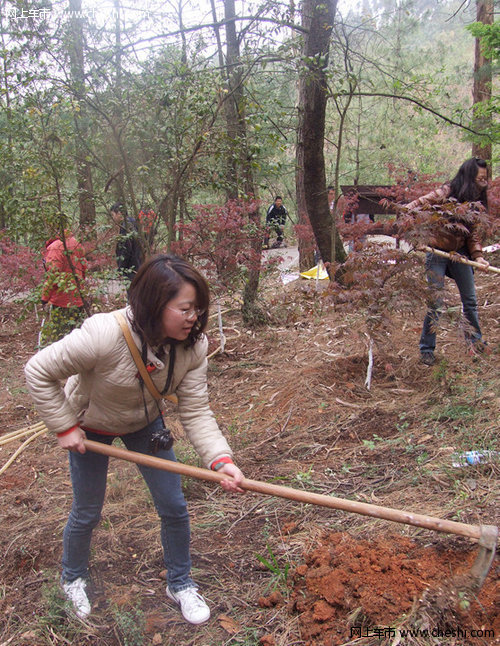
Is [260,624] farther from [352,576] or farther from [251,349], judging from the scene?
[251,349]

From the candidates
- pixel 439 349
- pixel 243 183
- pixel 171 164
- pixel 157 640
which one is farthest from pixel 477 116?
pixel 157 640

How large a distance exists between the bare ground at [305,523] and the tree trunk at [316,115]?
1.69m

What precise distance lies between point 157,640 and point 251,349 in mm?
4604

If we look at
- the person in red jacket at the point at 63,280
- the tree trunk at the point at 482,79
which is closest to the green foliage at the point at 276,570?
the person in red jacket at the point at 63,280

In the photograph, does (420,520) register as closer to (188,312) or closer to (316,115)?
(188,312)

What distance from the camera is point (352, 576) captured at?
95.9 inches

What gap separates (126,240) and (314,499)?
4382 mm

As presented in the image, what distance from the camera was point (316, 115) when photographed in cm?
604

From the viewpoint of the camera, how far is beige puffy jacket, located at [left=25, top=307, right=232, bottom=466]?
2.22 metres

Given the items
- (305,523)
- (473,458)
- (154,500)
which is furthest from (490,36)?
(154,500)

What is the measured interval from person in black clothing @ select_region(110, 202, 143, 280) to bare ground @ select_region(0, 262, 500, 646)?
73.9 inches

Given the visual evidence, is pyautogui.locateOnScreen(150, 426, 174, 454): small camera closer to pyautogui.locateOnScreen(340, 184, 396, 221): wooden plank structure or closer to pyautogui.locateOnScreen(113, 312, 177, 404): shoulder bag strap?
pyautogui.locateOnScreen(113, 312, 177, 404): shoulder bag strap

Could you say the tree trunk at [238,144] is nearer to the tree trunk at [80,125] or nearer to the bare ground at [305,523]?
the tree trunk at [80,125]

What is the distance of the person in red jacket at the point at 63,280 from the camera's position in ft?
17.1
